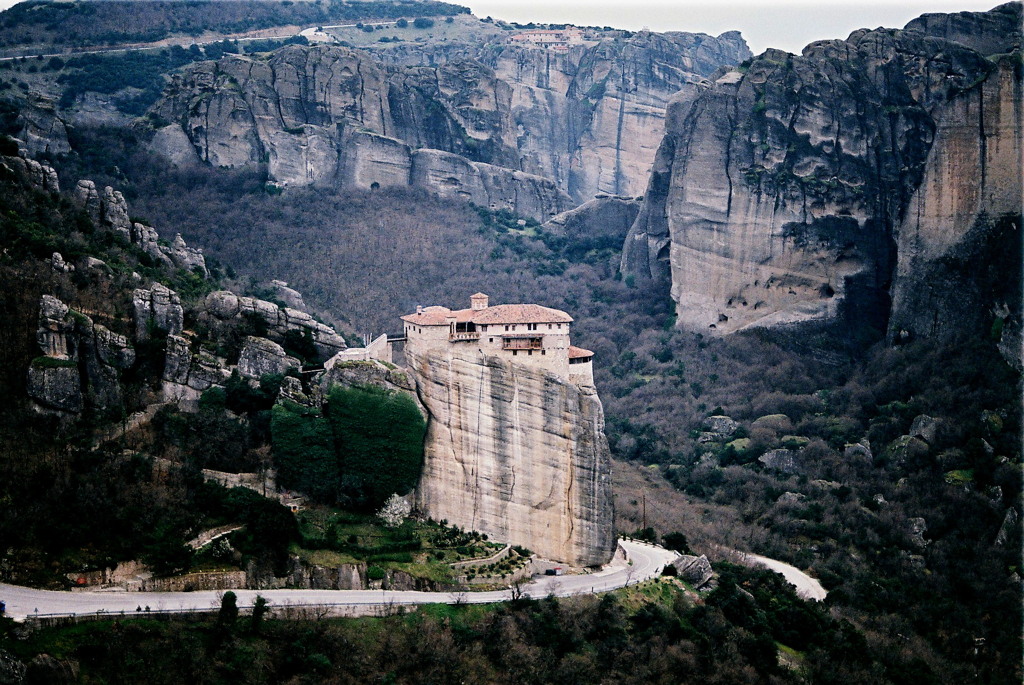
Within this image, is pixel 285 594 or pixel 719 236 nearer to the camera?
pixel 285 594

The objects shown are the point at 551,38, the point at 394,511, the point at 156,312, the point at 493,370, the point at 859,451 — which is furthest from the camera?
the point at 551,38

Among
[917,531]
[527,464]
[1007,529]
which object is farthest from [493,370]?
[1007,529]

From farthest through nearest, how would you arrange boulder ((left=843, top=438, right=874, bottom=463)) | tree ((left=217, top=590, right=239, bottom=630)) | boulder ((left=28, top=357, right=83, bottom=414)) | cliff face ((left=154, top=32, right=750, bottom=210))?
cliff face ((left=154, top=32, right=750, bottom=210)) → boulder ((left=843, top=438, right=874, bottom=463)) → boulder ((left=28, top=357, right=83, bottom=414)) → tree ((left=217, top=590, right=239, bottom=630))

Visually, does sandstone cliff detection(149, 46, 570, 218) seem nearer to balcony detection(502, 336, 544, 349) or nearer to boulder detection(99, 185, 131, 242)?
boulder detection(99, 185, 131, 242)

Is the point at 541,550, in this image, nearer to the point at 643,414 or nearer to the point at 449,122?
the point at 643,414

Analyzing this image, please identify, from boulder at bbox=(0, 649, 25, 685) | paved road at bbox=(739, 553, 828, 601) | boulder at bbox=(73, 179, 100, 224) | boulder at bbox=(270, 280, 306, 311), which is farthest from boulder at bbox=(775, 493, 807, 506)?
boulder at bbox=(0, 649, 25, 685)

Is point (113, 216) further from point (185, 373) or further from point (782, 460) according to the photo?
point (782, 460)

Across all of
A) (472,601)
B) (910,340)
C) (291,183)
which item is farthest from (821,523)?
(291,183)
